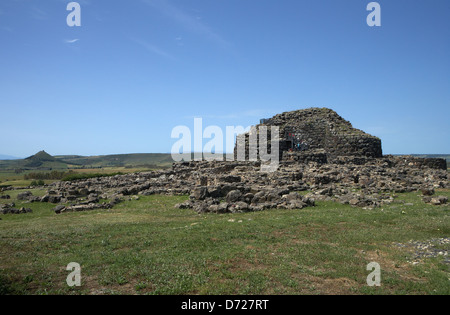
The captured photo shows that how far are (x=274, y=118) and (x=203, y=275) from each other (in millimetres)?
37583

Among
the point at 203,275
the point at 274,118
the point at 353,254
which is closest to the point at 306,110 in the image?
the point at 274,118

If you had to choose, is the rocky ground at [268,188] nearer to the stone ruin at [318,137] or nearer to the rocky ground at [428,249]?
the stone ruin at [318,137]

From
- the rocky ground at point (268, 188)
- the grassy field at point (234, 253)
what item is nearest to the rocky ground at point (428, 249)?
the grassy field at point (234, 253)

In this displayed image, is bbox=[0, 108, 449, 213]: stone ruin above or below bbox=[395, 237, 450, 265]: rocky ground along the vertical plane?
above

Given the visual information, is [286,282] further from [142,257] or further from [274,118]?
[274,118]

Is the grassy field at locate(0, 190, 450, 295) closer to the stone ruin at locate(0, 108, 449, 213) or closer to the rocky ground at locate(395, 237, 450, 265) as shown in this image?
the rocky ground at locate(395, 237, 450, 265)

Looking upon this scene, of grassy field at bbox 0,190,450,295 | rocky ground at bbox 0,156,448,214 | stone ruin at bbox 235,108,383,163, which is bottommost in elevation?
grassy field at bbox 0,190,450,295

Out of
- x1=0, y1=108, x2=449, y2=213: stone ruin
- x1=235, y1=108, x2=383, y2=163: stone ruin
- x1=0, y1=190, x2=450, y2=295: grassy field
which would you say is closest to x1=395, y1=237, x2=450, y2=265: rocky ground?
x1=0, y1=190, x2=450, y2=295: grassy field

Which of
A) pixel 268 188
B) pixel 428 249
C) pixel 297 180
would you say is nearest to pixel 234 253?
pixel 428 249

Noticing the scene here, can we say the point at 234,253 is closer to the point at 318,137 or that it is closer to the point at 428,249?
the point at 428,249

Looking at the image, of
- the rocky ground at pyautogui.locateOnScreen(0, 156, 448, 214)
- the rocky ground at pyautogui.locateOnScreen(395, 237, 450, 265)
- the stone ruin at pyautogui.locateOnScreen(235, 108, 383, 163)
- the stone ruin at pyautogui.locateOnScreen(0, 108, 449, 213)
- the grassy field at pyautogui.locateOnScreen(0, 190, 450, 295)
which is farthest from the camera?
the stone ruin at pyautogui.locateOnScreen(235, 108, 383, 163)

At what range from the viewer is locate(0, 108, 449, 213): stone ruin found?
1867cm

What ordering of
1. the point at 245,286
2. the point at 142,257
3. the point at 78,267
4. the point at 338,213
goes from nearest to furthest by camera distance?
the point at 245,286 → the point at 78,267 → the point at 142,257 → the point at 338,213

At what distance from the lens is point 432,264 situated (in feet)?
28.8
